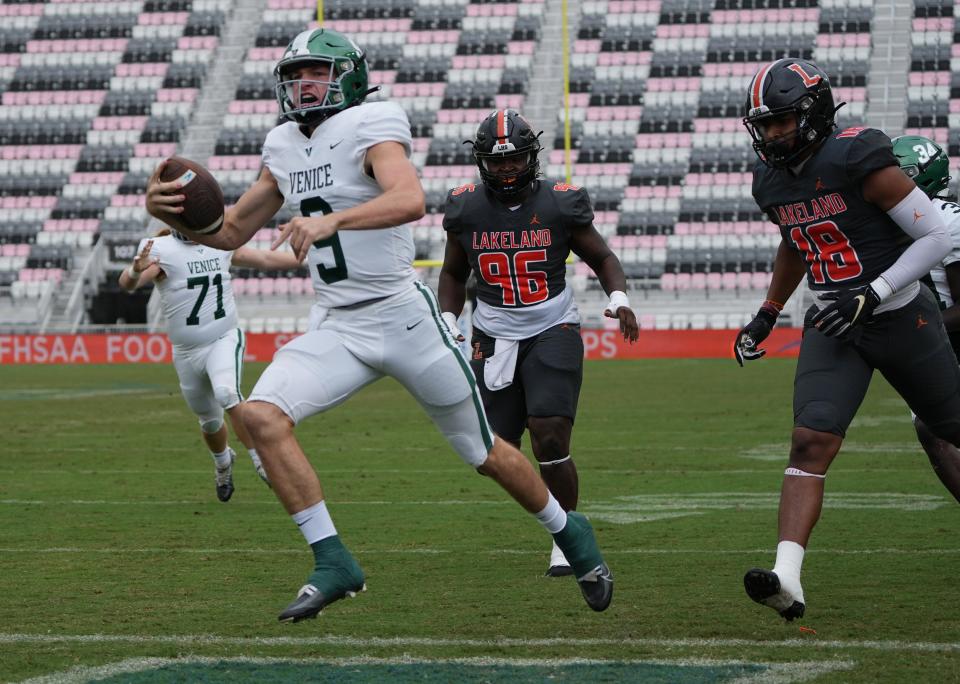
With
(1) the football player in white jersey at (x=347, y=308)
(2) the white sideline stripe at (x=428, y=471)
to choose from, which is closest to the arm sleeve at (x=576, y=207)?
(1) the football player in white jersey at (x=347, y=308)

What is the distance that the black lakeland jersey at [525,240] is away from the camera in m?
5.97

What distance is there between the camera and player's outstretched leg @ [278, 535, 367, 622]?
13.1ft

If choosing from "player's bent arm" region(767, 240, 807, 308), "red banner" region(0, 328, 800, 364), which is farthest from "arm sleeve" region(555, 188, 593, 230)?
"red banner" region(0, 328, 800, 364)

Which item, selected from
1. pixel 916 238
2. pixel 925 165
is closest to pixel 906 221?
pixel 916 238

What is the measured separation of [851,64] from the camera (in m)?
30.4

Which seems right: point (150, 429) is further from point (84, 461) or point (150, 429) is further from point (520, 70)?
point (520, 70)

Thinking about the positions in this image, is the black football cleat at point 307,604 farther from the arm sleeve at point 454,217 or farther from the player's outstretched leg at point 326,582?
the arm sleeve at point 454,217

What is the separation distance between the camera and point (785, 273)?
202 inches

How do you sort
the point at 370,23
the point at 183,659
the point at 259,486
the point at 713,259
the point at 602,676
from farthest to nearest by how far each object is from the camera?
the point at 370,23 < the point at 713,259 < the point at 259,486 < the point at 183,659 < the point at 602,676

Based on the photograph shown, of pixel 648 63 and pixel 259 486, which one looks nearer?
pixel 259 486

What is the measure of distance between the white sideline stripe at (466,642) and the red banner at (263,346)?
18.0 m

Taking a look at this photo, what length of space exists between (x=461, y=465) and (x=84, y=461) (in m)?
2.80

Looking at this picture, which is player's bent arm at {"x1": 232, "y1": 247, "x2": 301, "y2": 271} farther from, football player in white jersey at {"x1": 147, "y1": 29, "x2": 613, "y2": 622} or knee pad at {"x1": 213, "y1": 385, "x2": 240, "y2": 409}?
knee pad at {"x1": 213, "y1": 385, "x2": 240, "y2": 409}

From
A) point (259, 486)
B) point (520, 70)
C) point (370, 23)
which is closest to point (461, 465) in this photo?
point (259, 486)
